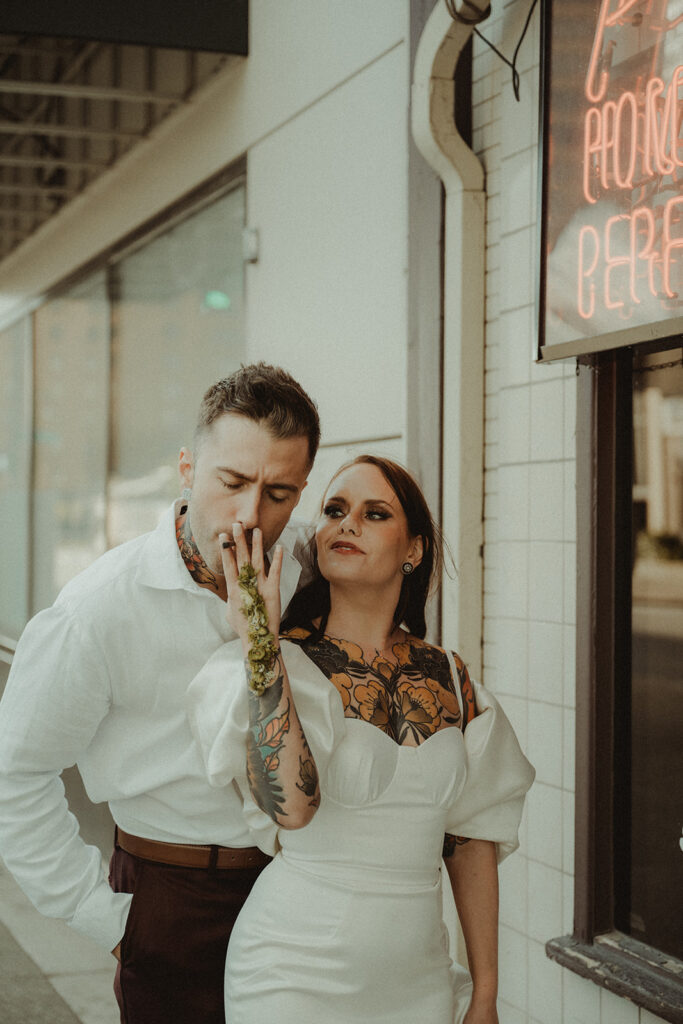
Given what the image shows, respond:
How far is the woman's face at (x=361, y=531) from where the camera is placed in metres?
2.33

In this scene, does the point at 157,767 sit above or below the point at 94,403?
below

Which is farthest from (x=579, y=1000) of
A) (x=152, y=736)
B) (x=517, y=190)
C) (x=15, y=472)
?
(x=15, y=472)

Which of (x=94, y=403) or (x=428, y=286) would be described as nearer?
(x=428, y=286)

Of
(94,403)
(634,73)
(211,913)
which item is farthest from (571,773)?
(94,403)

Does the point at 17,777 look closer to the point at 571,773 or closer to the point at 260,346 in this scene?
the point at 571,773

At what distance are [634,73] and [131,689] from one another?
214 cm

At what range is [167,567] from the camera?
91.4 inches

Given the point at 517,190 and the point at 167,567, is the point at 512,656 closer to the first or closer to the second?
the point at 517,190

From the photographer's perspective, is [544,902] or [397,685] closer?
[397,685]

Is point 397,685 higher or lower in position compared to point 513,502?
lower

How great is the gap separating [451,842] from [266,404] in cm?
104

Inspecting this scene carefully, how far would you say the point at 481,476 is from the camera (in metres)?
3.98

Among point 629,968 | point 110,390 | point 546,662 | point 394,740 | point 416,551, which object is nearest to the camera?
point 394,740

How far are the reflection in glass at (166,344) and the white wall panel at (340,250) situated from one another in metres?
0.48
